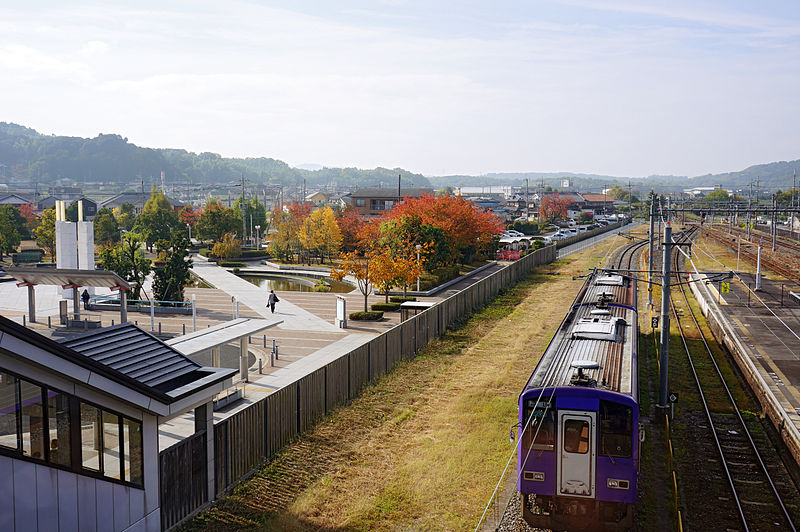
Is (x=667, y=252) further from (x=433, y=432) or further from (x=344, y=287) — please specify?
(x=344, y=287)

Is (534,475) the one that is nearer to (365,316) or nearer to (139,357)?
(139,357)

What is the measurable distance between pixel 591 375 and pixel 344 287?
111 feet

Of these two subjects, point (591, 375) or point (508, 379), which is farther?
point (508, 379)

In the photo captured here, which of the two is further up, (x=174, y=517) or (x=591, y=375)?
(x=591, y=375)

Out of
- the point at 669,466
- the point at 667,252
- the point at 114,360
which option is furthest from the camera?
the point at 667,252

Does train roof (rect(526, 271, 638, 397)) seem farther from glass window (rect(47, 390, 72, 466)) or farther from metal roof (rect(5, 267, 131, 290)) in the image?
metal roof (rect(5, 267, 131, 290))

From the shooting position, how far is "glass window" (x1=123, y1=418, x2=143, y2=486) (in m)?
10.8

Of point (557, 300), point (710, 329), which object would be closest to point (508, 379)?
point (710, 329)

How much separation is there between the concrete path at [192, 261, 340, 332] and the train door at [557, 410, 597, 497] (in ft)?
63.0

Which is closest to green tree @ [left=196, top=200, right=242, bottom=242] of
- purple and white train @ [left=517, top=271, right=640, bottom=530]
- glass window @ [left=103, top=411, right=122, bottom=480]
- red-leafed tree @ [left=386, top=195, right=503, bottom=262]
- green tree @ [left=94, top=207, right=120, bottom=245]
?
green tree @ [left=94, top=207, right=120, bottom=245]

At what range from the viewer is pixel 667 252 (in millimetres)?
18891

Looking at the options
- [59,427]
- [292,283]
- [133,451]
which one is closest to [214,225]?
[292,283]

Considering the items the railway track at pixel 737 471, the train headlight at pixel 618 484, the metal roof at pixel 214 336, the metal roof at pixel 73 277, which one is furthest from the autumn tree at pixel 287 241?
the train headlight at pixel 618 484

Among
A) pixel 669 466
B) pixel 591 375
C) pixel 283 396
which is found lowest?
pixel 669 466
